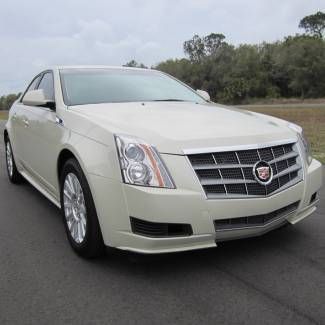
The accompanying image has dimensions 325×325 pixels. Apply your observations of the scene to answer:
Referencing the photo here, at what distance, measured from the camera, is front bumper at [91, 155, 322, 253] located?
320 cm

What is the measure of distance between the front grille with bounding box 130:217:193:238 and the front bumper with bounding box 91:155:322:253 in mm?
28

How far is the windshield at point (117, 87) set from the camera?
467 cm

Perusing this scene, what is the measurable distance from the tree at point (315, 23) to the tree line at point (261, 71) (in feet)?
69.1

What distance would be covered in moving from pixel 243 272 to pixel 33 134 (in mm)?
2807

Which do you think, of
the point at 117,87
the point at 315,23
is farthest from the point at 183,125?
the point at 315,23

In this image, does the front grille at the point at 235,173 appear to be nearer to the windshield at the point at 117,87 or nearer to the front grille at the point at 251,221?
the front grille at the point at 251,221

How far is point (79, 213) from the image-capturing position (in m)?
3.87

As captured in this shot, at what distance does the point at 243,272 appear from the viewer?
11.3 feet

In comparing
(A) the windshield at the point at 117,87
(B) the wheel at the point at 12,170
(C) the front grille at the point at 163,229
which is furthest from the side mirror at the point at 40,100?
(B) the wheel at the point at 12,170

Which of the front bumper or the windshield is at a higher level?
the windshield

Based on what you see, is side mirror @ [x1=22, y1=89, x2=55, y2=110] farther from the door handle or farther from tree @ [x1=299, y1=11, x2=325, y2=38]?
tree @ [x1=299, y1=11, x2=325, y2=38]

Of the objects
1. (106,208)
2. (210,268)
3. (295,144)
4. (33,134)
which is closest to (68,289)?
(106,208)

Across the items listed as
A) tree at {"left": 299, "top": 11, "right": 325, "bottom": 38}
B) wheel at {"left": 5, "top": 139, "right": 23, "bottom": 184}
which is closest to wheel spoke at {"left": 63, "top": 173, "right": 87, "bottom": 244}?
wheel at {"left": 5, "top": 139, "right": 23, "bottom": 184}

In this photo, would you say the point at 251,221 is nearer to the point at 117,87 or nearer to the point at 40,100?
the point at 117,87
